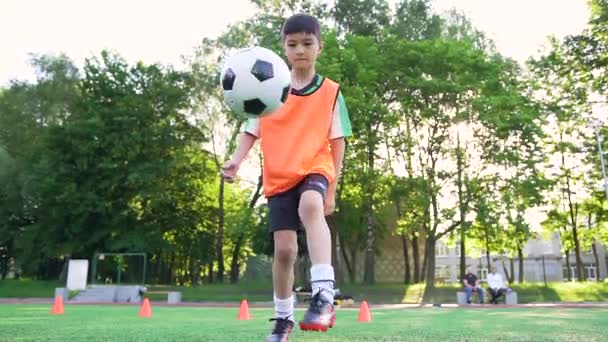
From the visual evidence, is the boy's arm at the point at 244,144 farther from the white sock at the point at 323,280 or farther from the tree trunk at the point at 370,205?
the tree trunk at the point at 370,205

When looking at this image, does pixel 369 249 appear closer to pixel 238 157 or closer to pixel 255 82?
pixel 238 157

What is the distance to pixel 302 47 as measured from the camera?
122 inches

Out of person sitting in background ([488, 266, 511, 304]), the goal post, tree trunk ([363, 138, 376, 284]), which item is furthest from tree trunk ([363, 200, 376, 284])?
the goal post

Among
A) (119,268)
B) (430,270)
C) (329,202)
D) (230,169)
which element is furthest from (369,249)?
(230,169)

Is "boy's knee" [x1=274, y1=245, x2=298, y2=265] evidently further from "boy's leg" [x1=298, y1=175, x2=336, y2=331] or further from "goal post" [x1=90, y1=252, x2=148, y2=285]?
"goal post" [x1=90, y1=252, x2=148, y2=285]

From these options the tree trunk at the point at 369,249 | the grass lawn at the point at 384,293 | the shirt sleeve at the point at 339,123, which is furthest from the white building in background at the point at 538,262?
the shirt sleeve at the point at 339,123

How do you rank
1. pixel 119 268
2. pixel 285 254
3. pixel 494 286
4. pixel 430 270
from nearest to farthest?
pixel 285 254 < pixel 494 286 < pixel 119 268 < pixel 430 270

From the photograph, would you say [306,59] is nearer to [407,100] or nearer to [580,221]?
[407,100]

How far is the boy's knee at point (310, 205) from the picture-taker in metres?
2.98

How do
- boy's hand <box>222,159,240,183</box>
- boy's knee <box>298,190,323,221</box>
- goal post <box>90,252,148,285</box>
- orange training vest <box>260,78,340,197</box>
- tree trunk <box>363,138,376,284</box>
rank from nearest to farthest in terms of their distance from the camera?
boy's knee <box>298,190,323,221</box>, orange training vest <box>260,78,340,197</box>, boy's hand <box>222,159,240,183</box>, goal post <box>90,252,148,285</box>, tree trunk <box>363,138,376,284</box>

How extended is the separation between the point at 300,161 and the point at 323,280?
27.2 inches

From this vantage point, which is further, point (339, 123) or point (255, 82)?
point (339, 123)

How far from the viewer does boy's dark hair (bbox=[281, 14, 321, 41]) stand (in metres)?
3.08

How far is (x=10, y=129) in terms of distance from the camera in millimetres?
36875
